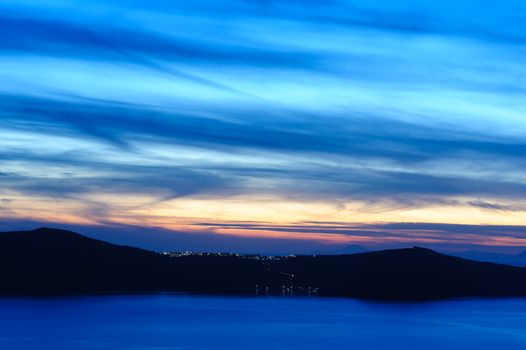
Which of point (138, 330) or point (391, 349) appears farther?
point (138, 330)

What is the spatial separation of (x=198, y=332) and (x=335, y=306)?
6902 cm

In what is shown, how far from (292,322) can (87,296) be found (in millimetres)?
92897

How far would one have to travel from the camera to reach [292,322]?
4695 inches

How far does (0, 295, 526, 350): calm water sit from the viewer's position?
9338cm

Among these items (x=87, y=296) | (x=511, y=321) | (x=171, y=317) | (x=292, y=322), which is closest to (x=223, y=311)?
(x=171, y=317)

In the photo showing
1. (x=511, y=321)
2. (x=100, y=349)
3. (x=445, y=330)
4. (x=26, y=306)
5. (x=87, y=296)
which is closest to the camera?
(x=100, y=349)

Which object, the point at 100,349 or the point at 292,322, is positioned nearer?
the point at 100,349

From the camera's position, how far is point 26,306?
509 feet

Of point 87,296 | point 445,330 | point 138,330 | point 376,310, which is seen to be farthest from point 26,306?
point 445,330

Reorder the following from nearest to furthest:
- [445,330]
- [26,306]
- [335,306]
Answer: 1. [445,330]
2. [26,306]
3. [335,306]

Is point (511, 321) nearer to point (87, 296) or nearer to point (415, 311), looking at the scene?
point (415, 311)

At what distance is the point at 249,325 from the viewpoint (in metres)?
114

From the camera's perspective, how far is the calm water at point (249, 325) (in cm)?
9338

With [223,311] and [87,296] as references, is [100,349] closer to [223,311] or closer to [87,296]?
[223,311]
